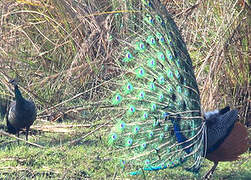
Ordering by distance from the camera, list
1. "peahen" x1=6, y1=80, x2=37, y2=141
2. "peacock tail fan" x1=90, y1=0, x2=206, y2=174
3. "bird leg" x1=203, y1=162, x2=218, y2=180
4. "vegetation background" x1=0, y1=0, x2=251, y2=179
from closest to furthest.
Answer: "peacock tail fan" x1=90, y1=0, x2=206, y2=174
"bird leg" x1=203, y1=162, x2=218, y2=180
"vegetation background" x1=0, y1=0, x2=251, y2=179
"peahen" x1=6, y1=80, x2=37, y2=141

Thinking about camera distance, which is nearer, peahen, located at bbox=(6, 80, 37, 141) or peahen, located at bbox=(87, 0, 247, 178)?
peahen, located at bbox=(87, 0, 247, 178)

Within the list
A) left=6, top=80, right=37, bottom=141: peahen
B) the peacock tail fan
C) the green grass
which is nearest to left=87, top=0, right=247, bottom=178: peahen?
the peacock tail fan

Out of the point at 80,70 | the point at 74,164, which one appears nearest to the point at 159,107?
the point at 74,164

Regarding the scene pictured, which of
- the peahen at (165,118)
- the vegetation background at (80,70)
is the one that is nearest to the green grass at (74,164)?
the vegetation background at (80,70)

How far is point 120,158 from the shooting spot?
4523 mm

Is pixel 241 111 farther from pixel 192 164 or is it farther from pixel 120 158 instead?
pixel 120 158

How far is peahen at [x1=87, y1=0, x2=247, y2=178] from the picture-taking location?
449 cm

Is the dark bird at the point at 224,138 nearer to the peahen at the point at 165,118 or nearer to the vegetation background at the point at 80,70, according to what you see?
the peahen at the point at 165,118

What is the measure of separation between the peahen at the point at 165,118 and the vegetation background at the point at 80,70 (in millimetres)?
372

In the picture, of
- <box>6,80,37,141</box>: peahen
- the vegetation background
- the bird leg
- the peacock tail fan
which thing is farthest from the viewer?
<box>6,80,37,141</box>: peahen

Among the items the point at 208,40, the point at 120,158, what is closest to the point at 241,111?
the point at 208,40

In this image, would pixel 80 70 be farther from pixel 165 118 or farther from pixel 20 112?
pixel 165 118

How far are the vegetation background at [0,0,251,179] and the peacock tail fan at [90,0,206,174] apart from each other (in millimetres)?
364

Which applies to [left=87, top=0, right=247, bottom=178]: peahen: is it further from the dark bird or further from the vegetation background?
the vegetation background
